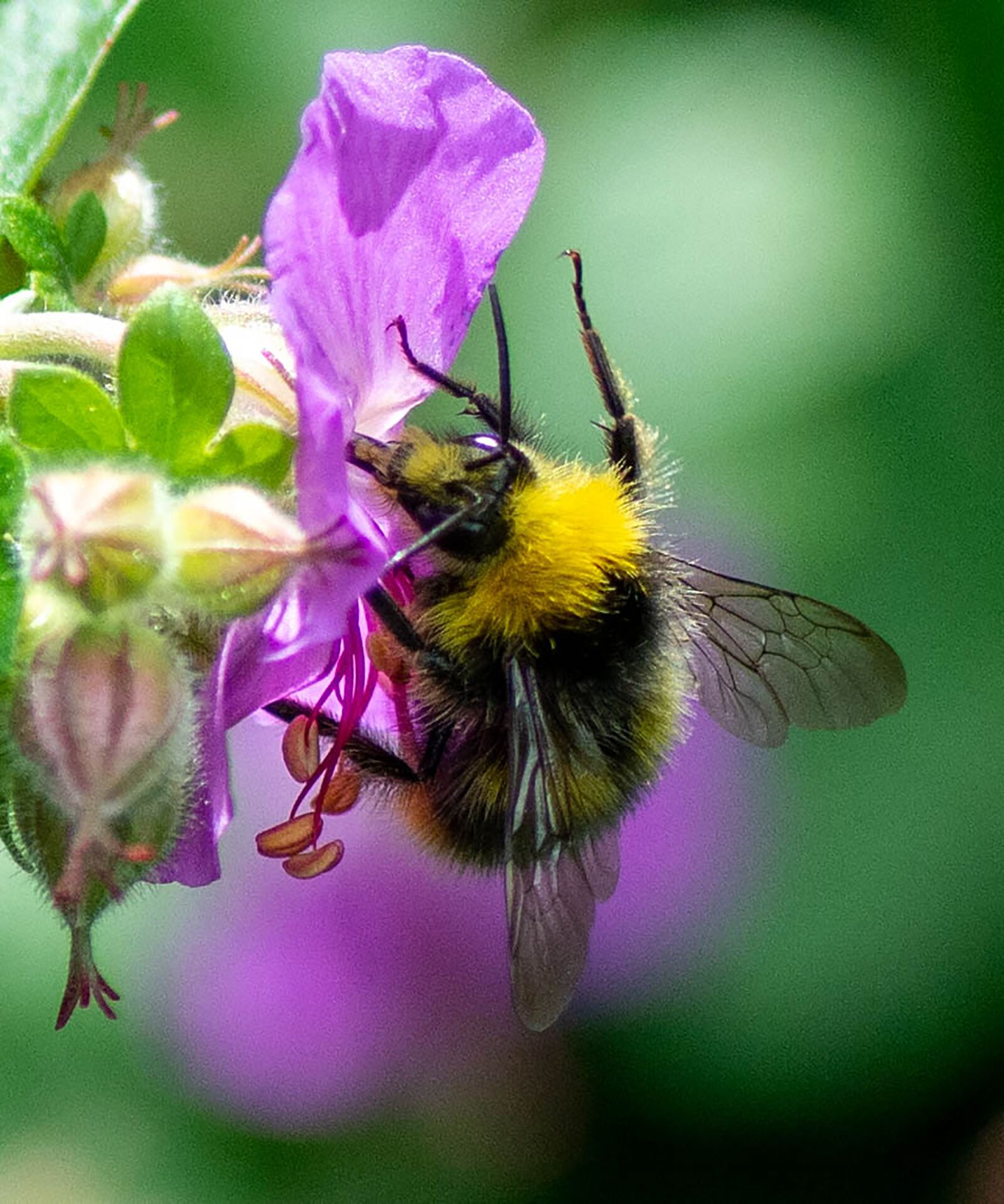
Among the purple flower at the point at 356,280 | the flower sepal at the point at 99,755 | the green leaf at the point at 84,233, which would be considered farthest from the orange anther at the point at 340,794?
the green leaf at the point at 84,233

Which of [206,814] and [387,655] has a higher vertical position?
[387,655]

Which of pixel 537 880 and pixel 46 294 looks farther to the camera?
pixel 537 880

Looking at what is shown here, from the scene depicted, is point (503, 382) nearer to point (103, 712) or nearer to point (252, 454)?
point (252, 454)

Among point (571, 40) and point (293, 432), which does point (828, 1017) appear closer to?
point (571, 40)

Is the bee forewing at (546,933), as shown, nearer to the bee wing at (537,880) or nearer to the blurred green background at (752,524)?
the bee wing at (537,880)

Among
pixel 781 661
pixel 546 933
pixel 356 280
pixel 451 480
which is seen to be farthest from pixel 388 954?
pixel 356 280
